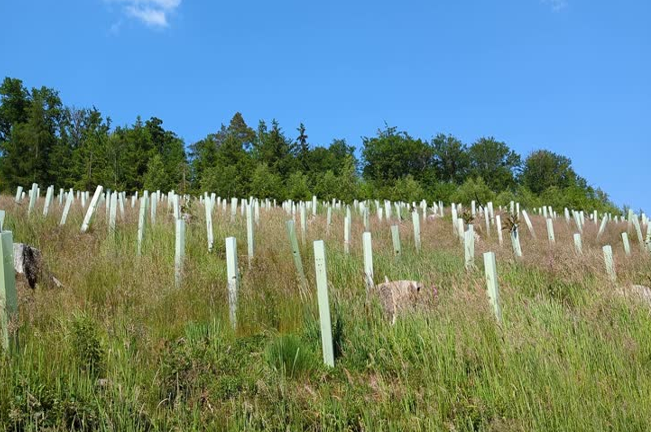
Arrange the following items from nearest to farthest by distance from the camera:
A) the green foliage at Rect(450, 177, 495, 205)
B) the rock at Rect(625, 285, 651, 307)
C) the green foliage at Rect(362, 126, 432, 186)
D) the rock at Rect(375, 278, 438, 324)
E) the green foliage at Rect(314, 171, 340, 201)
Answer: the rock at Rect(625, 285, 651, 307)
the rock at Rect(375, 278, 438, 324)
the green foliage at Rect(314, 171, 340, 201)
the green foliage at Rect(450, 177, 495, 205)
the green foliage at Rect(362, 126, 432, 186)

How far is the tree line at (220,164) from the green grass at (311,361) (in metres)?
30.0

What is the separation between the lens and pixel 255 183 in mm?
36812

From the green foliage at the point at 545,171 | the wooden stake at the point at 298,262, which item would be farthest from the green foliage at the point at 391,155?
the wooden stake at the point at 298,262

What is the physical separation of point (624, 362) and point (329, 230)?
30.4 ft

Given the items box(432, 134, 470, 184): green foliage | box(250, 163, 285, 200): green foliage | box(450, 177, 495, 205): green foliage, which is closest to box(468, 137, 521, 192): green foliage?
box(432, 134, 470, 184): green foliage

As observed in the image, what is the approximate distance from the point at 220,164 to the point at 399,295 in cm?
3855

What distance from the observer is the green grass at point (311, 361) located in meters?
3.14

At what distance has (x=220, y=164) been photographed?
4238 centimetres

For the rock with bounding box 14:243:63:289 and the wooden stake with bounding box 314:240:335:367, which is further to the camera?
the rock with bounding box 14:243:63:289

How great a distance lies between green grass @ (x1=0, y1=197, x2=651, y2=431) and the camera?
3.14m

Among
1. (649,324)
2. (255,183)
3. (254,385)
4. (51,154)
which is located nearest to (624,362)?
(649,324)

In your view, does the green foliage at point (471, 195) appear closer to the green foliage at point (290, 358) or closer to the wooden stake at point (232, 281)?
the wooden stake at point (232, 281)

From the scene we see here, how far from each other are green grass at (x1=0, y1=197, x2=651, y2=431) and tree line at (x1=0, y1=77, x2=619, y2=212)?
30.0m

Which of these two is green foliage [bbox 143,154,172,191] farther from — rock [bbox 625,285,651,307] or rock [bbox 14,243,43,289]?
rock [bbox 625,285,651,307]
